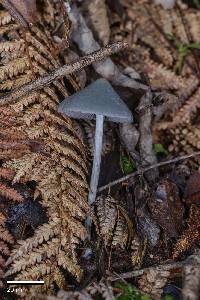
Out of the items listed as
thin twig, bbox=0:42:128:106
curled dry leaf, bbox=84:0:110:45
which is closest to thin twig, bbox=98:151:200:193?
thin twig, bbox=0:42:128:106

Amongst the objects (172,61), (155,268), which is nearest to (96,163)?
(155,268)

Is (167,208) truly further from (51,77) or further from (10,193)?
(51,77)

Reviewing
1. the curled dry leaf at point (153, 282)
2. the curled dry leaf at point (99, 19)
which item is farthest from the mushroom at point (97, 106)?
the curled dry leaf at point (99, 19)

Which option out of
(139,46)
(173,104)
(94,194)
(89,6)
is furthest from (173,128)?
(89,6)

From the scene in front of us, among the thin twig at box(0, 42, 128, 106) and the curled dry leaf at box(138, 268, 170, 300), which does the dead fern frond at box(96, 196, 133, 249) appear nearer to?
the curled dry leaf at box(138, 268, 170, 300)

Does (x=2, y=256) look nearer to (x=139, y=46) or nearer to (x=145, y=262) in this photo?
(x=145, y=262)

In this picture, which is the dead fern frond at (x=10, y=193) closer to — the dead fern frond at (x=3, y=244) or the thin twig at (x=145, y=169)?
the dead fern frond at (x=3, y=244)
